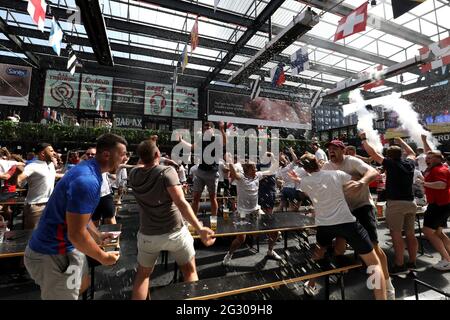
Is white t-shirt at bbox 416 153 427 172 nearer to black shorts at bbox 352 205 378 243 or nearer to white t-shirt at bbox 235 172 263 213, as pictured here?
black shorts at bbox 352 205 378 243

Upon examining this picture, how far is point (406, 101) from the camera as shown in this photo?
17172 millimetres

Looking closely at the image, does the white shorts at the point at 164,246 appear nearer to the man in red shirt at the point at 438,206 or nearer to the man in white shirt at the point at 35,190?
the man in white shirt at the point at 35,190

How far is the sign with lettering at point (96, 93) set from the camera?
45.8 feet

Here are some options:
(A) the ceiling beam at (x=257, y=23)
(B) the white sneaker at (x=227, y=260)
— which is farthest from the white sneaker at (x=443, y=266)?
(A) the ceiling beam at (x=257, y=23)

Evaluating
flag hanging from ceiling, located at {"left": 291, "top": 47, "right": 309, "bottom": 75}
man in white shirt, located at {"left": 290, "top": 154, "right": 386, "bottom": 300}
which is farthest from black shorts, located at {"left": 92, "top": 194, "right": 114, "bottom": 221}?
flag hanging from ceiling, located at {"left": 291, "top": 47, "right": 309, "bottom": 75}

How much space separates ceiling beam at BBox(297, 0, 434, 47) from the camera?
7684 mm

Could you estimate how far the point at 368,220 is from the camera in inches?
114

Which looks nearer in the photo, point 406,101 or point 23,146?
point 23,146

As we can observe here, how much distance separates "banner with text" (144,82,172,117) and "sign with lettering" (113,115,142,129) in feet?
2.79

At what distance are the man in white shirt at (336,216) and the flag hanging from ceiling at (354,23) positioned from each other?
17.9 ft

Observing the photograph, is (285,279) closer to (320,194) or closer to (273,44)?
(320,194)

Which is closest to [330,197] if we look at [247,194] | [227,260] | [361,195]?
[361,195]
